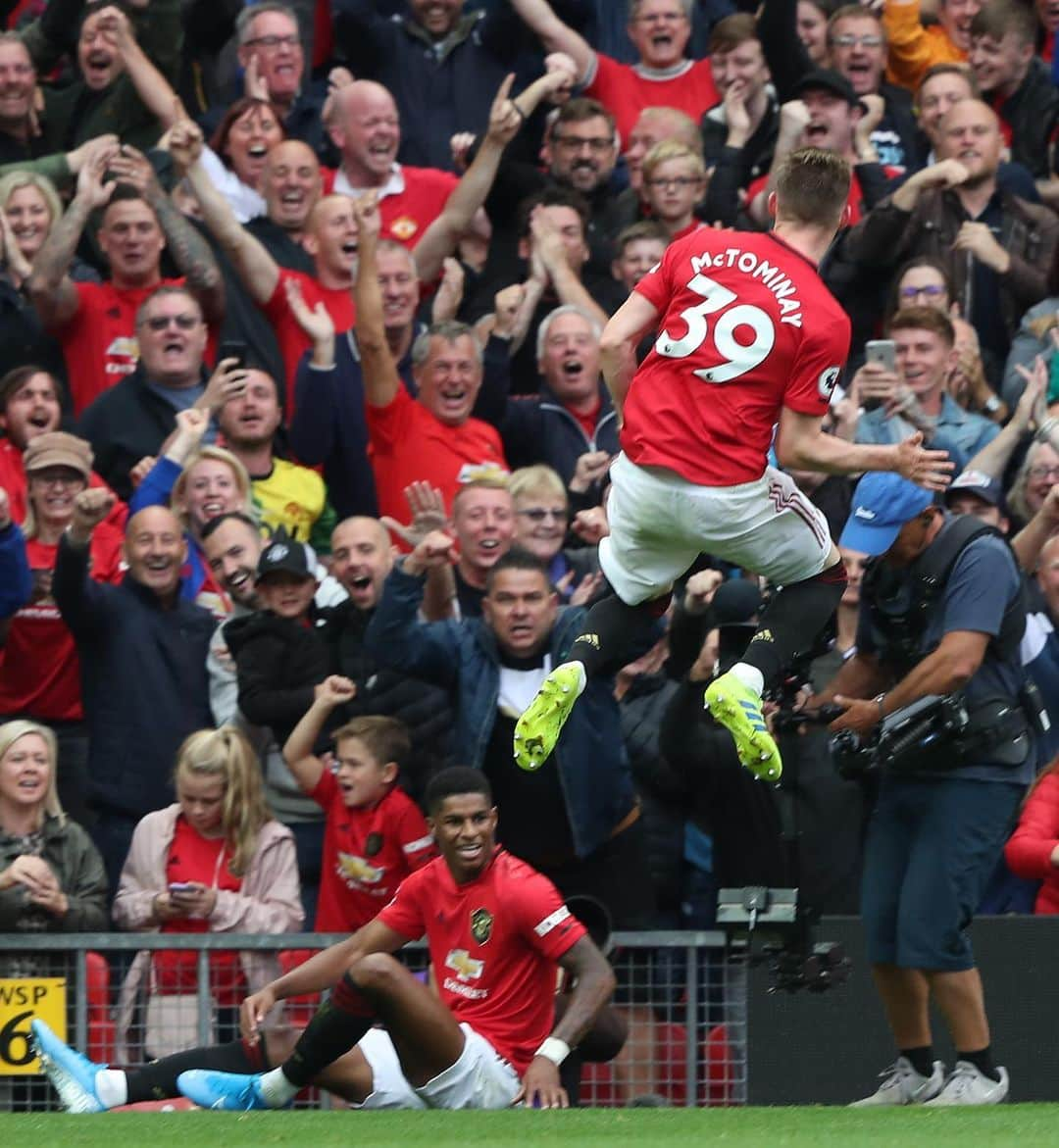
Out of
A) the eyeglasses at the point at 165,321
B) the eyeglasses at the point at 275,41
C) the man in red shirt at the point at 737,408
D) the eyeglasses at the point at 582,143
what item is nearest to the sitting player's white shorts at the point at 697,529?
the man in red shirt at the point at 737,408

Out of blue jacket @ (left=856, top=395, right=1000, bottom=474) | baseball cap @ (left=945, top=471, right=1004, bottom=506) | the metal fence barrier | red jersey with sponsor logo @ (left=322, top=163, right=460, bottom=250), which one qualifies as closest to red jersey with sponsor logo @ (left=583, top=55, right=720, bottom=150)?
red jersey with sponsor logo @ (left=322, top=163, right=460, bottom=250)

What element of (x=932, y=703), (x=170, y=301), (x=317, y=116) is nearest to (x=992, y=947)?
(x=932, y=703)

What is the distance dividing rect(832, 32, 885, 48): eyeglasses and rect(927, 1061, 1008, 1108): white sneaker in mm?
6794

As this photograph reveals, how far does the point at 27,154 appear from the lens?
43.7 feet

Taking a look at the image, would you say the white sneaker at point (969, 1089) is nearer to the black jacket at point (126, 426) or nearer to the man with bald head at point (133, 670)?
the man with bald head at point (133, 670)

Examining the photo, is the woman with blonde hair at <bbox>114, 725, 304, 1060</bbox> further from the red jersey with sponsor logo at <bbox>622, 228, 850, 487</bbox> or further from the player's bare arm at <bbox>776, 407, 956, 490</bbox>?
the player's bare arm at <bbox>776, 407, 956, 490</bbox>

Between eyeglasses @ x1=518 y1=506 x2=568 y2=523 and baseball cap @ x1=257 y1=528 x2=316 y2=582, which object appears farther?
eyeglasses @ x1=518 y1=506 x2=568 y2=523

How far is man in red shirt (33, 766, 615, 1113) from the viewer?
8617 millimetres

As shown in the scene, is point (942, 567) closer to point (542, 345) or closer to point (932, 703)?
point (932, 703)

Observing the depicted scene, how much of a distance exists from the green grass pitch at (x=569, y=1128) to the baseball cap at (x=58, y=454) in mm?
3172

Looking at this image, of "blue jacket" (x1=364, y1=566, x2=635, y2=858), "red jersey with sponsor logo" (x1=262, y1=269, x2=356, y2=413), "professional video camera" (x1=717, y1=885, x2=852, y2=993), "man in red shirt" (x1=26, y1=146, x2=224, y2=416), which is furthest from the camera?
"red jersey with sponsor logo" (x1=262, y1=269, x2=356, y2=413)

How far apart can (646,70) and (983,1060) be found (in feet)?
23.3

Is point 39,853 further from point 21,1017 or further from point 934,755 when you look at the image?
point 934,755

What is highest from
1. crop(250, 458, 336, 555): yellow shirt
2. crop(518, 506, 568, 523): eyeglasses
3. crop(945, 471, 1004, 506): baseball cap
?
crop(945, 471, 1004, 506): baseball cap
